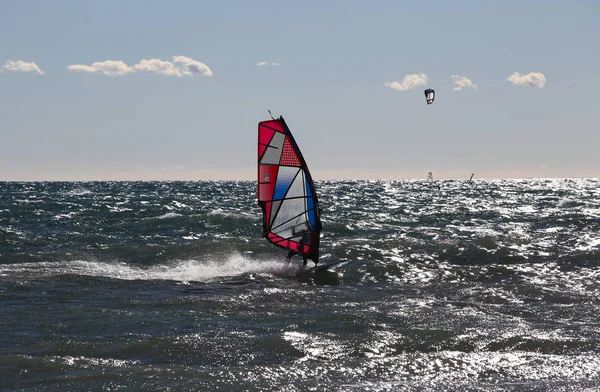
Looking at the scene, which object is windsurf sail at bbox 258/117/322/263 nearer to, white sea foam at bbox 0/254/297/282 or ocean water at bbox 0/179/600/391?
white sea foam at bbox 0/254/297/282

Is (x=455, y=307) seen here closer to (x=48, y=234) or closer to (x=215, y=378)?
(x=215, y=378)

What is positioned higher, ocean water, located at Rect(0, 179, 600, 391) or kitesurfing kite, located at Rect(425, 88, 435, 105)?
kitesurfing kite, located at Rect(425, 88, 435, 105)

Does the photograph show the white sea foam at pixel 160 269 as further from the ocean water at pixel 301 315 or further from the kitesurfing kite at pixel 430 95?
the kitesurfing kite at pixel 430 95

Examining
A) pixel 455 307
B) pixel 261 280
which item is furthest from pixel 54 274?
pixel 455 307

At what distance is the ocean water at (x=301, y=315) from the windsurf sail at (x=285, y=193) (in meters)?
0.80

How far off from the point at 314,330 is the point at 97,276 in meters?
5.98

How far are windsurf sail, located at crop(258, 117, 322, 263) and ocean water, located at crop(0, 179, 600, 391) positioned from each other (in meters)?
0.80

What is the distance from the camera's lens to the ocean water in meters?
6.18

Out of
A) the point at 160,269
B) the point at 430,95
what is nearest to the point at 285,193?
the point at 160,269

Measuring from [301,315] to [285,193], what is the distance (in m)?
5.18

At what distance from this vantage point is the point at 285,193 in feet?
45.5

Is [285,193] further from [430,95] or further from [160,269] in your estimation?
[430,95]

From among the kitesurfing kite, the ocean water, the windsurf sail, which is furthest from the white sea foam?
the kitesurfing kite

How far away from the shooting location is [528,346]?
7.29 metres
